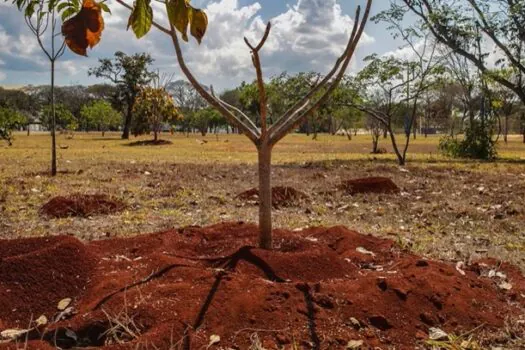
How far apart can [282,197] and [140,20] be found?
7.51 meters

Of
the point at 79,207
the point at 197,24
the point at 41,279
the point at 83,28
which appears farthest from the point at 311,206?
the point at 83,28

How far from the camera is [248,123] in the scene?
185 inches

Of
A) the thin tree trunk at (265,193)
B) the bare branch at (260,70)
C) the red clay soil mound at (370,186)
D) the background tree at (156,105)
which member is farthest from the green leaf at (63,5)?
the background tree at (156,105)

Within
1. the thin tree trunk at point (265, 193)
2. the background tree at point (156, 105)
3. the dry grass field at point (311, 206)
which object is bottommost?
the dry grass field at point (311, 206)

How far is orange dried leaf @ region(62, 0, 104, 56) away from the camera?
59.4 inches

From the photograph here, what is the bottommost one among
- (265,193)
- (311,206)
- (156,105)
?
(311,206)

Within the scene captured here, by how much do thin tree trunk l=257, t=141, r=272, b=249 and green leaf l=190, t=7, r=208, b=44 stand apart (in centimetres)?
255

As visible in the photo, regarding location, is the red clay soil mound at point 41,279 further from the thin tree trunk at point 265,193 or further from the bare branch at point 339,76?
the bare branch at point 339,76

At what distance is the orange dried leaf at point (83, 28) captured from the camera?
1510mm

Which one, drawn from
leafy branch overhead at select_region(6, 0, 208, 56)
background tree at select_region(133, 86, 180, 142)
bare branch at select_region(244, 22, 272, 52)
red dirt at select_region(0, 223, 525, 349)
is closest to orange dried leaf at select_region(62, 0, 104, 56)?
leafy branch overhead at select_region(6, 0, 208, 56)

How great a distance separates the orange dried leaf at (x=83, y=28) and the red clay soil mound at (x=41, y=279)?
237 centimetres

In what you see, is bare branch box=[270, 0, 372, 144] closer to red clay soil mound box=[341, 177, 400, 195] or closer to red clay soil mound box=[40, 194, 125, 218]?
red clay soil mound box=[40, 194, 125, 218]

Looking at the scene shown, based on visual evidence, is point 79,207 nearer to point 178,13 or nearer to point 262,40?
point 262,40

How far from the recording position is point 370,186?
10172 millimetres
